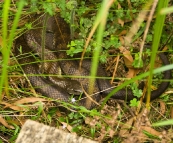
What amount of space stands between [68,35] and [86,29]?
12.0 inches

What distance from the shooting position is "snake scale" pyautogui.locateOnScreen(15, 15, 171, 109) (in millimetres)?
3297

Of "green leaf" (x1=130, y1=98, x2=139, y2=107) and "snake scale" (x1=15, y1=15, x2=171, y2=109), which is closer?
"green leaf" (x1=130, y1=98, x2=139, y2=107)

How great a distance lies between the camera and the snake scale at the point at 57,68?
3297mm

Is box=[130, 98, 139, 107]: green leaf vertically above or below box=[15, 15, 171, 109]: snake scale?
below

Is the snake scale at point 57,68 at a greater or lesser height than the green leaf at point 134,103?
greater

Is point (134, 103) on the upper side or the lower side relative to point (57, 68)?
lower

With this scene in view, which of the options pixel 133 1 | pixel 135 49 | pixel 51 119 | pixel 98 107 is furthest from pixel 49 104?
pixel 133 1

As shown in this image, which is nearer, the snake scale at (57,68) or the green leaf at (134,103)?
the green leaf at (134,103)

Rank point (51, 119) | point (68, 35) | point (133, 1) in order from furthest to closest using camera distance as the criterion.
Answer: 1. point (68, 35)
2. point (133, 1)
3. point (51, 119)

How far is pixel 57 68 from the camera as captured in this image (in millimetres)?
3607

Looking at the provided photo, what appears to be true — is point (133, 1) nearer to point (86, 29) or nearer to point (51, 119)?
point (86, 29)

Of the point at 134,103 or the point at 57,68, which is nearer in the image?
the point at 134,103

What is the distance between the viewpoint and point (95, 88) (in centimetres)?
341

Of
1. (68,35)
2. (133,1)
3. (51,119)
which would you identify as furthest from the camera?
(68,35)
